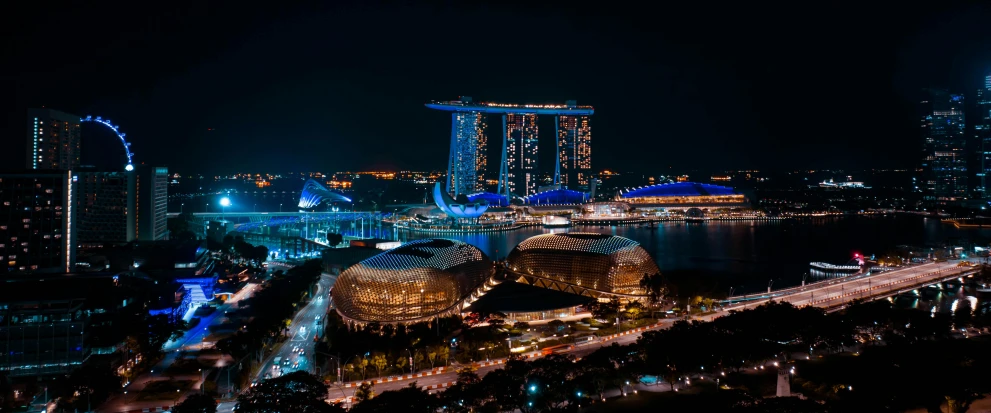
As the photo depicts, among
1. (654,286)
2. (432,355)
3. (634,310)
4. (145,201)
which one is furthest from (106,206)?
(654,286)

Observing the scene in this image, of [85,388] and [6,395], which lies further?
[6,395]

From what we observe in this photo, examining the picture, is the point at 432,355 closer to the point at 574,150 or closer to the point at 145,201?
the point at 145,201

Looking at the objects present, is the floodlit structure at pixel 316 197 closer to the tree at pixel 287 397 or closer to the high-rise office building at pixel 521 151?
the high-rise office building at pixel 521 151

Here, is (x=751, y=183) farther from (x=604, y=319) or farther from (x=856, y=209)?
(x=604, y=319)

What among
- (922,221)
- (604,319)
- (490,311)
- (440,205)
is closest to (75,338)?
(490,311)

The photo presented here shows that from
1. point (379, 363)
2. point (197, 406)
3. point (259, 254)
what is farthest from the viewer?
point (259, 254)

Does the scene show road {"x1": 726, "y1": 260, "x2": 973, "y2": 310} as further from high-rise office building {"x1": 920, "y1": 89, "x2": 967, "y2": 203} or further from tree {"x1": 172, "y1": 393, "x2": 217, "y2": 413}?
high-rise office building {"x1": 920, "y1": 89, "x2": 967, "y2": 203}

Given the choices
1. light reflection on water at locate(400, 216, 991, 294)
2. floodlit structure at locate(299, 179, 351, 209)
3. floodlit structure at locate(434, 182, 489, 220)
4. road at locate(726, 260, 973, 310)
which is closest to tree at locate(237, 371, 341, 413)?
road at locate(726, 260, 973, 310)
